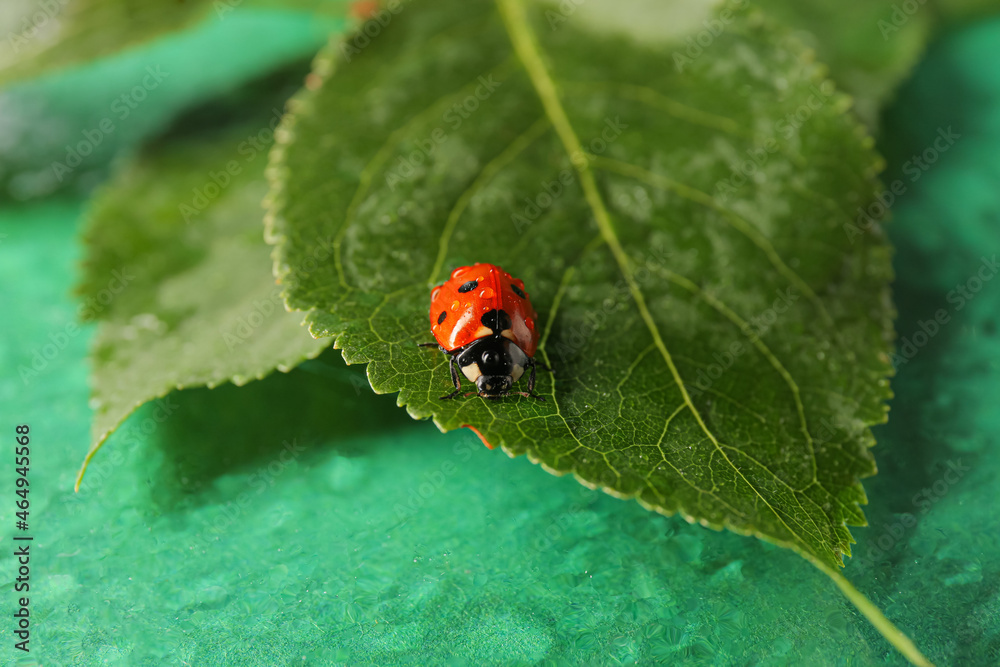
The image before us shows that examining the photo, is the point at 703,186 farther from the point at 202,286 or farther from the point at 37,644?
the point at 37,644

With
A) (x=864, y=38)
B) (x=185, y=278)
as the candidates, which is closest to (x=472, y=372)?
(x=185, y=278)

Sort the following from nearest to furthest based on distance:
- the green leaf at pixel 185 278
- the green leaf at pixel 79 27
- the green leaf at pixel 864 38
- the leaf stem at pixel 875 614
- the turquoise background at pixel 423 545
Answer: the leaf stem at pixel 875 614, the turquoise background at pixel 423 545, the green leaf at pixel 185 278, the green leaf at pixel 79 27, the green leaf at pixel 864 38

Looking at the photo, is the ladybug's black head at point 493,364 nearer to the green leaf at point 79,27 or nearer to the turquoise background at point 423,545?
the turquoise background at point 423,545

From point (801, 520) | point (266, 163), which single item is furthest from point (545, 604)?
point (266, 163)

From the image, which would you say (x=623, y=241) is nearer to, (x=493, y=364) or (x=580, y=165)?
(x=580, y=165)

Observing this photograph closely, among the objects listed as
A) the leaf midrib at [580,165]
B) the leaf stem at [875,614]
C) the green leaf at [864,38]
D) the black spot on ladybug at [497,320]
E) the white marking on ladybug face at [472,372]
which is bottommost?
the white marking on ladybug face at [472,372]

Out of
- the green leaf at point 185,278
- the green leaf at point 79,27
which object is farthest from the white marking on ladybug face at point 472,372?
the green leaf at point 79,27
